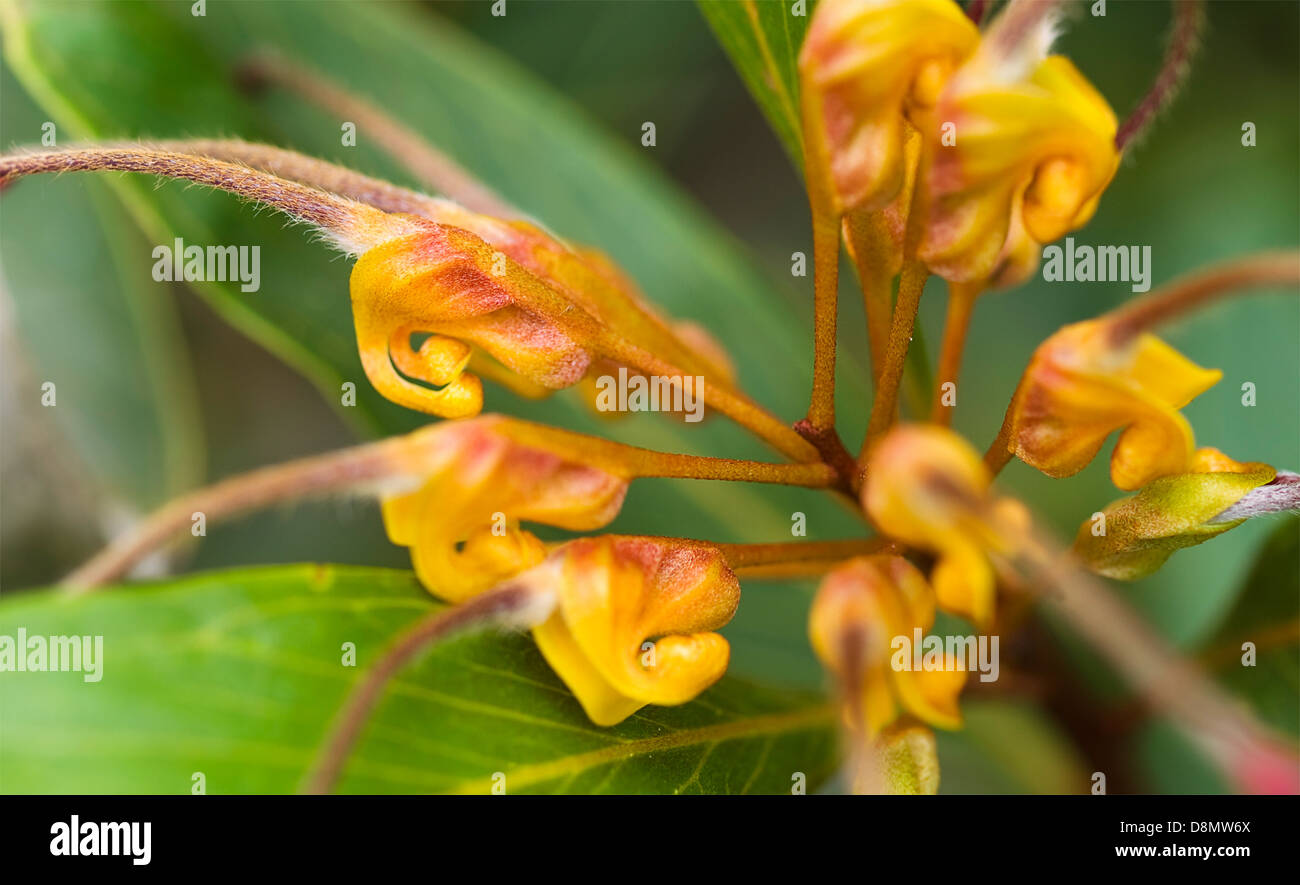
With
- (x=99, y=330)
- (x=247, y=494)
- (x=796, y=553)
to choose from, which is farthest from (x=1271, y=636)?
Answer: (x=99, y=330)

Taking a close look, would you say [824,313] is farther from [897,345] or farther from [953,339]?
[953,339]

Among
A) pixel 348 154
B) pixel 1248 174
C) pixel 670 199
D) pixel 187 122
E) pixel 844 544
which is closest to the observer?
pixel 844 544

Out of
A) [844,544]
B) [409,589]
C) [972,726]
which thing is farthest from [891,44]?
[972,726]

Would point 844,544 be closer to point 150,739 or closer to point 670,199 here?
point 150,739

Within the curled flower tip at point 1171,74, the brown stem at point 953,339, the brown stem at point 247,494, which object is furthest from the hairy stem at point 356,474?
the curled flower tip at point 1171,74

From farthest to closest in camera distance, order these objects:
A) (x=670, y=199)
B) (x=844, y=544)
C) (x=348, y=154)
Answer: (x=670, y=199), (x=348, y=154), (x=844, y=544)

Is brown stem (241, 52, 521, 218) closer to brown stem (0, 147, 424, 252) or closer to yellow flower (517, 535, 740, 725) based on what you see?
brown stem (0, 147, 424, 252)
